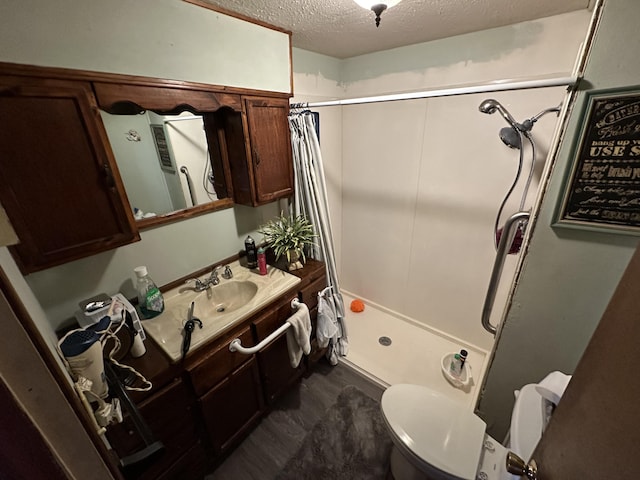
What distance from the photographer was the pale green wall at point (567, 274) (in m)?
0.67

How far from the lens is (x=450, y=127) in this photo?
173cm

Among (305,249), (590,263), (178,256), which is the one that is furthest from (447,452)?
(178,256)

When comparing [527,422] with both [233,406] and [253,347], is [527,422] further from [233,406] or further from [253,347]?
[233,406]

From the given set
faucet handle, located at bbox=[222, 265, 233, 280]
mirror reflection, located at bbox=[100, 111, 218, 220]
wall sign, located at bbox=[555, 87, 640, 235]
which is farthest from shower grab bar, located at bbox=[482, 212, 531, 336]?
mirror reflection, located at bbox=[100, 111, 218, 220]

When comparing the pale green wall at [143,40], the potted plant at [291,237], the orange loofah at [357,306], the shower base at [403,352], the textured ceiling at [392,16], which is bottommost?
the shower base at [403,352]

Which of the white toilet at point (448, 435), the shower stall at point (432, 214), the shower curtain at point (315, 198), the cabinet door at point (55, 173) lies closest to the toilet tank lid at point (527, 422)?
the white toilet at point (448, 435)

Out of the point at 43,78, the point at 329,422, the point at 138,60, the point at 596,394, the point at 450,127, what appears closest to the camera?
the point at 596,394

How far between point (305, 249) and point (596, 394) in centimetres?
149

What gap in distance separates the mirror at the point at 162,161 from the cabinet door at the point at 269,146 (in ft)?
0.92

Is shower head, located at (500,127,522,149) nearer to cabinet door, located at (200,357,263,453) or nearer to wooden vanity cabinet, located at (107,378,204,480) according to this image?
cabinet door, located at (200,357,263,453)

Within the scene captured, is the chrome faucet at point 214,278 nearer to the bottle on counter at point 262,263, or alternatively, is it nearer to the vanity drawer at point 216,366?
the bottle on counter at point 262,263

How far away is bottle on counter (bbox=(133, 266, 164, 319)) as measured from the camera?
1.19 m

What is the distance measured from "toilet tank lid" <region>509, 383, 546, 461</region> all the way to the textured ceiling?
166 cm

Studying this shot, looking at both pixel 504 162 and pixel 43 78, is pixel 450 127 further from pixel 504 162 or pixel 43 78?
pixel 43 78
